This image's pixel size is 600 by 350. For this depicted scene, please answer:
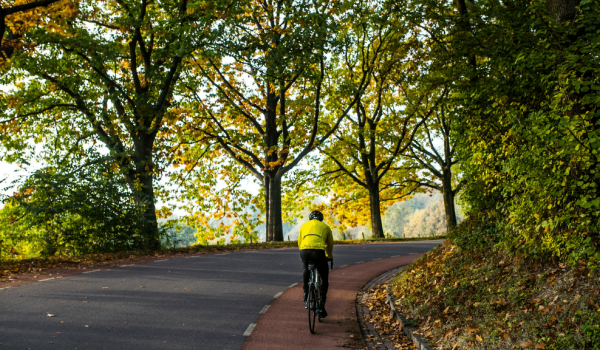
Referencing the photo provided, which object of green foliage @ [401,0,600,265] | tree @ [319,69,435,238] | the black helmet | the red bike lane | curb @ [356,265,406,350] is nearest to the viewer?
green foliage @ [401,0,600,265]

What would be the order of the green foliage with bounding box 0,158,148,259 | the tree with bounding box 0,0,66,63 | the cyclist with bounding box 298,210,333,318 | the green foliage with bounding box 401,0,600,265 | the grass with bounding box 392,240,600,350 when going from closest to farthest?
the grass with bounding box 392,240,600,350
the green foliage with bounding box 401,0,600,265
the cyclist with bounding box 298,210,333,318
the tree with bounding box 0,0,66,63
the green foliage with bounding box 0,158,148,259

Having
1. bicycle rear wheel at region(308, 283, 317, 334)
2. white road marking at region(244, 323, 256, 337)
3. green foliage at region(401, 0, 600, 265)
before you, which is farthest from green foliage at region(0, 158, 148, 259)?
green foliage at region(401, 0, 600, 265)

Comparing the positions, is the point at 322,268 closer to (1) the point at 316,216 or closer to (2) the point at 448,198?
(1) the point at 316,216

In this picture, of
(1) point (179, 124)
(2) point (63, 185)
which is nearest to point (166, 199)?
(1) point (179, 124)

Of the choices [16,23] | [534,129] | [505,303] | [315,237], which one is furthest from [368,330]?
[16,23]

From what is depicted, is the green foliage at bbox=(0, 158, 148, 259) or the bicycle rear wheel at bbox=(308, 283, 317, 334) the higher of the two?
the green foliage at bbox=(0, 158, 148, 259)

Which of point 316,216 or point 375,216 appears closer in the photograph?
point 316,216

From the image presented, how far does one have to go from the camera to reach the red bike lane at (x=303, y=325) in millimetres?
6629

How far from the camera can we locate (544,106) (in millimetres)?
6660

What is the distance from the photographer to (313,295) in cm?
751

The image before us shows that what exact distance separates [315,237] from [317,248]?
193mm

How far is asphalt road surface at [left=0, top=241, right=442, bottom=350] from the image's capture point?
21.2 feet

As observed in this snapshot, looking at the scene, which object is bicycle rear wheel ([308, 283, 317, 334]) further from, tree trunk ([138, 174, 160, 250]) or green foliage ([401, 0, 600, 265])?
tree trunk ([138, 174, 160, 250])

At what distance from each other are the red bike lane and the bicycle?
0.25m
